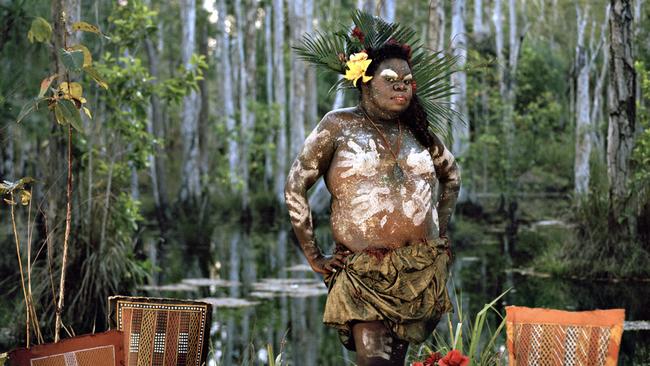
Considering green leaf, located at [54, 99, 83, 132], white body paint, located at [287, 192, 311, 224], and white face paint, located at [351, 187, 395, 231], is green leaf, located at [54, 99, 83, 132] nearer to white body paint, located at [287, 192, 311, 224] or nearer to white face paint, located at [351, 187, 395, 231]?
white body paint, located at [287, 192, 311, 224]

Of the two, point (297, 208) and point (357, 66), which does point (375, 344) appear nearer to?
point (297, 208)

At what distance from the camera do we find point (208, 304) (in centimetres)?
525

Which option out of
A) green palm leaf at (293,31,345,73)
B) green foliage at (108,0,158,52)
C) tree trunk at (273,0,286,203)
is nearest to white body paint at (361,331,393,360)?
green palm leaf at (293,31,345,73)

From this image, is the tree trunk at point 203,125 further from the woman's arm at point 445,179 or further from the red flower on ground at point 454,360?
the red flower on ground at point 454,360

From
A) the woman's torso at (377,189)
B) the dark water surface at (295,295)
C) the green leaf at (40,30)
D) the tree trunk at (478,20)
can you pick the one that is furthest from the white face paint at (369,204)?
the tree trunk at (478,20)

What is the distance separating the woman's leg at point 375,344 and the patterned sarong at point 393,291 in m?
0.04

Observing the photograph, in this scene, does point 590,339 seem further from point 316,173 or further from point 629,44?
point 629,44

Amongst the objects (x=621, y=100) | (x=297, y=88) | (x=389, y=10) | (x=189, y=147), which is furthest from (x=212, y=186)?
(x=621, y=100)

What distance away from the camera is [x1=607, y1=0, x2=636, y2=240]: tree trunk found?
45.8ft

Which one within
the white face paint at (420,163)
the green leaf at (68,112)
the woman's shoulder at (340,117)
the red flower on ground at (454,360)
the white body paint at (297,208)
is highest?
the green leaf at (68,112)

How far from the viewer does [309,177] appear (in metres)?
5.15

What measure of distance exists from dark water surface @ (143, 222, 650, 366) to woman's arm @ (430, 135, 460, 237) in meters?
0.83

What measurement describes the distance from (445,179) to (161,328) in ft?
5.29

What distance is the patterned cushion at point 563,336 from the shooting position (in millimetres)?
4746
